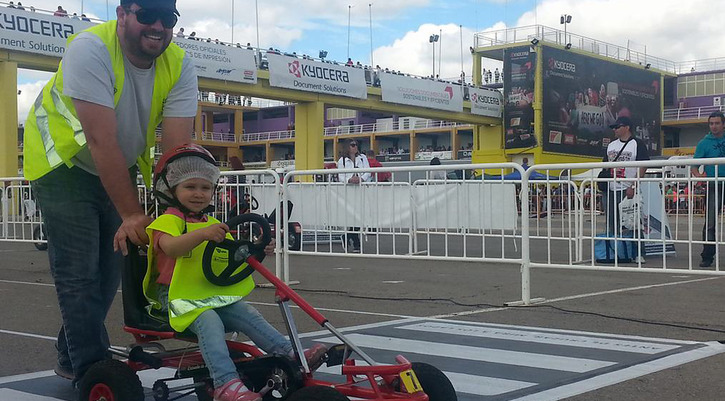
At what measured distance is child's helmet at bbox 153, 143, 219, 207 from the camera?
3.62m

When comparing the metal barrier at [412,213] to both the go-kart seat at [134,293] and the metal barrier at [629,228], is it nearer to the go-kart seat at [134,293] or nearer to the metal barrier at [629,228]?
the metal barrier at [629,228]

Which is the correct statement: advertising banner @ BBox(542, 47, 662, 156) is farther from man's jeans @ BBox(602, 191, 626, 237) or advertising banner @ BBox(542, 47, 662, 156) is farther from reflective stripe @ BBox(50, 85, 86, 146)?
reflective stripe @ BBox(50, 85, 86, 146)

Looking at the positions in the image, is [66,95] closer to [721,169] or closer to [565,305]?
[565,305]

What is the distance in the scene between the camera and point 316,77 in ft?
124

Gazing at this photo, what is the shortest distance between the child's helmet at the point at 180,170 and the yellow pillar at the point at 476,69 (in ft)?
178

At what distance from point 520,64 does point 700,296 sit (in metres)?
47.2

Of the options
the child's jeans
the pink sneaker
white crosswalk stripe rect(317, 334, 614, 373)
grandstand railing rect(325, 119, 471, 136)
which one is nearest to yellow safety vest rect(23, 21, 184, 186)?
the child's jeans

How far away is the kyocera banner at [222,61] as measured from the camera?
106ft

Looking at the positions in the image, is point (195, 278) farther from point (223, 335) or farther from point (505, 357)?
point (505, 357)

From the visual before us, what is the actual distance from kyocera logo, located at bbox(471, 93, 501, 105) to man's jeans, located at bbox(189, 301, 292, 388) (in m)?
47.1

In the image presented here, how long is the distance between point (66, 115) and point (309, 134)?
3675cm

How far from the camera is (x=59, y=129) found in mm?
3914

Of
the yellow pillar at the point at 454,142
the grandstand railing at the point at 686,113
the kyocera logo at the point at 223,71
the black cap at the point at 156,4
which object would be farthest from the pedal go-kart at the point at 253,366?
the yellow pillar at the point at 454,142

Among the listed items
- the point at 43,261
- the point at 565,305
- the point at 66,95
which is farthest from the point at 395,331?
the point at 43,261
